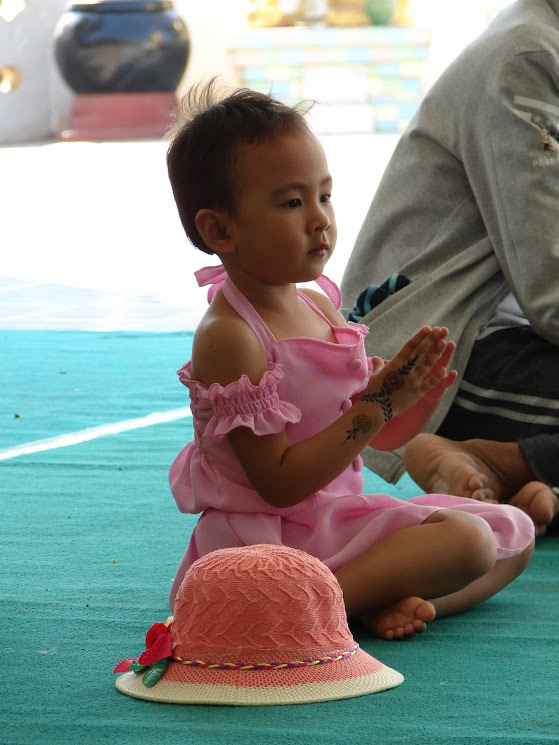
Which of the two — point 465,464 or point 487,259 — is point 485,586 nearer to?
point 465,464

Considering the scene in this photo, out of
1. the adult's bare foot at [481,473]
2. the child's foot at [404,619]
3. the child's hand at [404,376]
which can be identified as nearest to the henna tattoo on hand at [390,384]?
the child's hand at [404,376]

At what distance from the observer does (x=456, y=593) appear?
1.45 m

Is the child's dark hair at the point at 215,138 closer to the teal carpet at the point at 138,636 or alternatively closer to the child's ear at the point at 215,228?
the child's ear at the point at 215,228

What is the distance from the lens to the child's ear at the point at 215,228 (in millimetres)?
1372

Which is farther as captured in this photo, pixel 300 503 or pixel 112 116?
pixel 112 116

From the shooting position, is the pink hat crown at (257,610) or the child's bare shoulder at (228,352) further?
the child's bare shoulder at (228,352)

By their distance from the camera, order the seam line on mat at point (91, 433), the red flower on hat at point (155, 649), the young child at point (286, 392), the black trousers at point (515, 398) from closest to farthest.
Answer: the red flower on hat at point (155, 649) < the young child at point (286, 392) < the black trousers at point (515, 398) < the seam line on mat at point (91, 433)

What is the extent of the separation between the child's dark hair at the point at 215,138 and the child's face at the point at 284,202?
14 mm

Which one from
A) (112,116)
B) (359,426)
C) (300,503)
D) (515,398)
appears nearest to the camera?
(359,426)

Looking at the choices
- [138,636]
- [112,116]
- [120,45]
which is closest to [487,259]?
[138,636]

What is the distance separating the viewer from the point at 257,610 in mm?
1182

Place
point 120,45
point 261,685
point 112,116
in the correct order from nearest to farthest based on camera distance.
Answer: point 261,685, point 120,45, point 112,116

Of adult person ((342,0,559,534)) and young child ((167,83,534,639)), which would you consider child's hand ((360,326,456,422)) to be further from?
adult person ((342,0,559,534))

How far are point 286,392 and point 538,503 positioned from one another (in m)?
0.54
